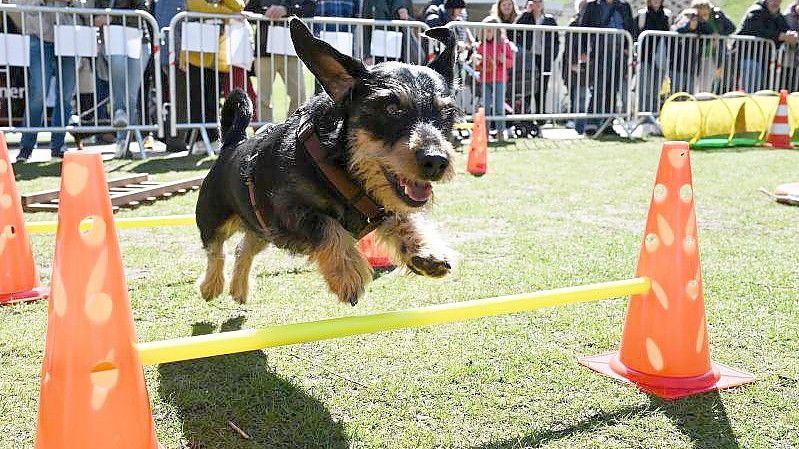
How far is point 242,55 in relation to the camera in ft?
30.5

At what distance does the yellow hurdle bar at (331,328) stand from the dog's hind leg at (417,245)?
51cm

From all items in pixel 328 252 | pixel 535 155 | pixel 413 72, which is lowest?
pixel 535 155

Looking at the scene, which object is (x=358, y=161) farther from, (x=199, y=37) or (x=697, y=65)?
(x=697, y=65)

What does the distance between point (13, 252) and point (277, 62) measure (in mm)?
6155

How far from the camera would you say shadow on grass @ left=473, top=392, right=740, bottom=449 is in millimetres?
2410

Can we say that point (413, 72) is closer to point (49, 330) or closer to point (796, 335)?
point (49, 330)

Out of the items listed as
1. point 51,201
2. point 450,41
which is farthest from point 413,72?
point 51,201

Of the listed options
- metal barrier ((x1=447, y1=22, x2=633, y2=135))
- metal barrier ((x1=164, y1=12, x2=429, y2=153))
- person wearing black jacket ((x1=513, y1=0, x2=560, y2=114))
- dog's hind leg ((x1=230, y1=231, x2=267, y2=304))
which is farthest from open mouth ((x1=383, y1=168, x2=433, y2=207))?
person wearing black jacket ((x1=513, y1=0, x2=560, y2=114))

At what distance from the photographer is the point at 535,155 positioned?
9.97 metres

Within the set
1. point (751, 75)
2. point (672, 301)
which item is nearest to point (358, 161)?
point (672, 301)

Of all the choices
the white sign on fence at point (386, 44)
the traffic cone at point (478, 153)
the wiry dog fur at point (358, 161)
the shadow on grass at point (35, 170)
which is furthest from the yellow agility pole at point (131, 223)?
the white sign on fence at point (386, 44)

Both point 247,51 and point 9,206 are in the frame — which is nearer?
point 9,206

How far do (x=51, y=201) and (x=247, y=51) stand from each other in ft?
12.8

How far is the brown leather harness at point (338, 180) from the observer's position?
114 inches
